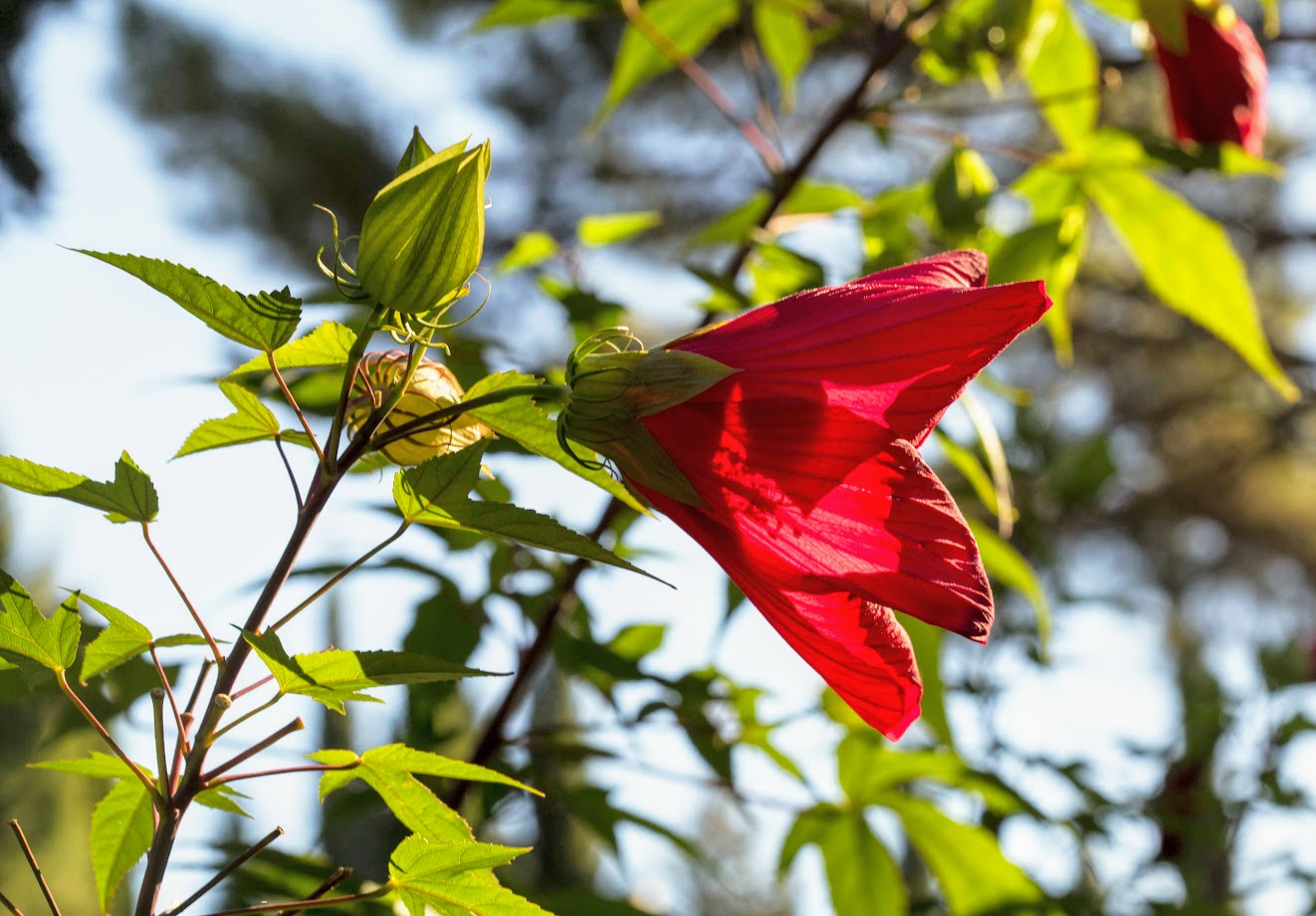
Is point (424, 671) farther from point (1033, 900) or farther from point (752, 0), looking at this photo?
point (752, 0)

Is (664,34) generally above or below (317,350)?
above

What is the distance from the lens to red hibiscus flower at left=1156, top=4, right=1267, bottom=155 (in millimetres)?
665

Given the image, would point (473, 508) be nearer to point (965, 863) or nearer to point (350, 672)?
point (350, 672)

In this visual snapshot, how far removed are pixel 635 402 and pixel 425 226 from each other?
2.7 inches

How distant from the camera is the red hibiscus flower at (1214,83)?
2.18ft

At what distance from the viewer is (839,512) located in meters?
0.31

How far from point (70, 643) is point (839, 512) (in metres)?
0.19

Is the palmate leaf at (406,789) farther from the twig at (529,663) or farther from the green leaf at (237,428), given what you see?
the twig at (529,663)

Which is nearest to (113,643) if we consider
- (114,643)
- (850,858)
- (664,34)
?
(114,643)

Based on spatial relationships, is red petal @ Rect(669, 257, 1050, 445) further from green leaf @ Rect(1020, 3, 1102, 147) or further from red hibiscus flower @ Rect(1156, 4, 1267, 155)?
green leaf @ Rect(1020, 3, 1102, 147)

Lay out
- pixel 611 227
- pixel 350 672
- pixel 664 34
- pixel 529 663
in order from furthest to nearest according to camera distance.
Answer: pixel 664 34 < pixel 611 227 < pixel 529 663 < pixel 350 672

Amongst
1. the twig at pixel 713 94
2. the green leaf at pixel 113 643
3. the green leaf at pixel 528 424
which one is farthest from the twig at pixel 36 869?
the twig at pixel 713 94

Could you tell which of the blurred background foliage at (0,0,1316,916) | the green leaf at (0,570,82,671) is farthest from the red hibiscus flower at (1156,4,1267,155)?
the green leaf at (0,570,82,671)

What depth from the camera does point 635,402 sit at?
11.7 inches
